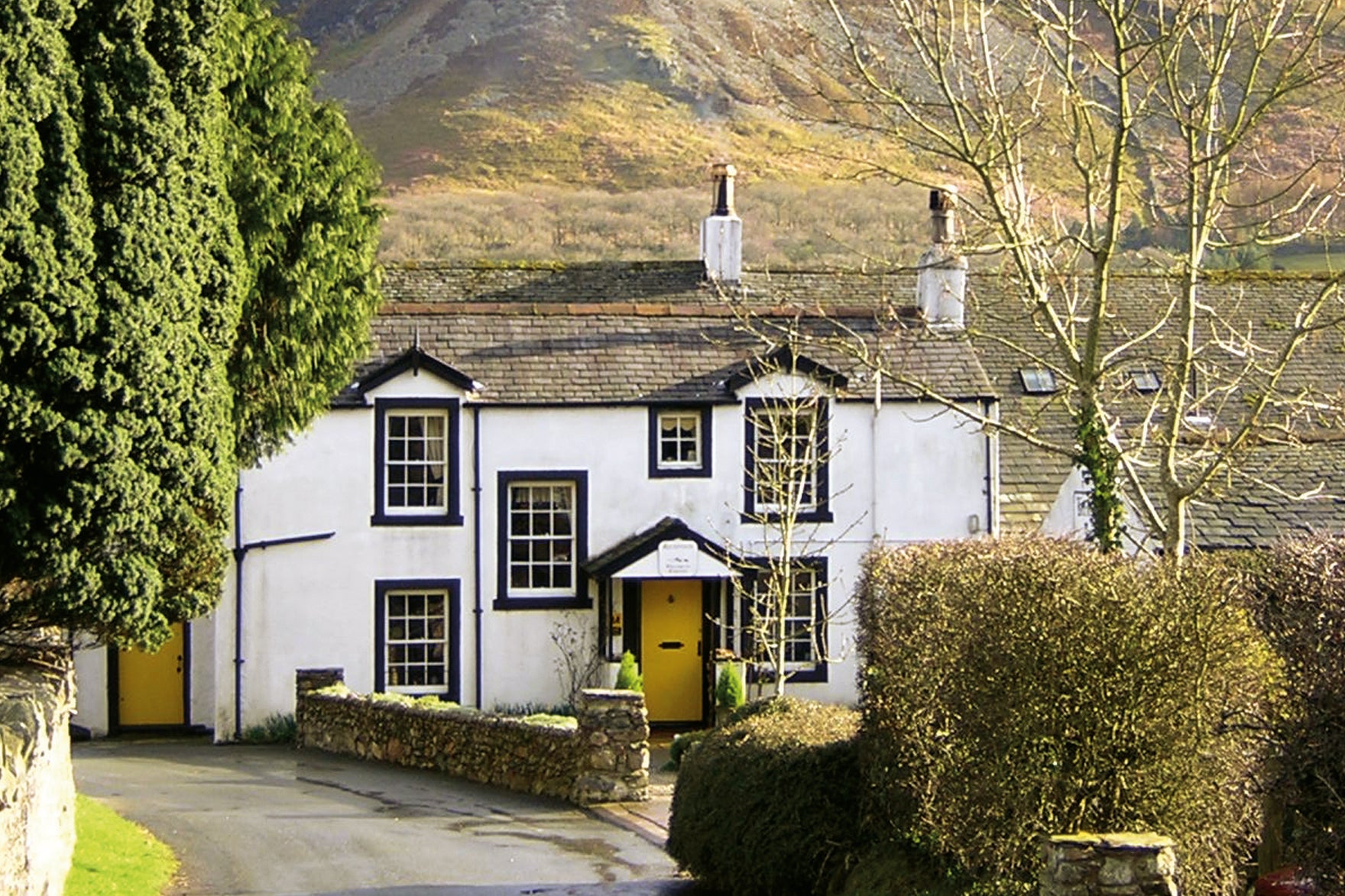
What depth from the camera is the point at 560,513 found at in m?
27.7

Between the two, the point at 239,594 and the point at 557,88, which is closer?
the point at 239,594

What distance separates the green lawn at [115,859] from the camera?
1496 centimetres

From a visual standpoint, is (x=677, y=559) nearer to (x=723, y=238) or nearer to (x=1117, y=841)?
(x=723, y=238)

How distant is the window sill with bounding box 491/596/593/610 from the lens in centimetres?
2741

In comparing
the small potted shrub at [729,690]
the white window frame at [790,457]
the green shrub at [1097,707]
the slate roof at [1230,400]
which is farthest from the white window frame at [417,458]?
the green shrub at [1097,707]

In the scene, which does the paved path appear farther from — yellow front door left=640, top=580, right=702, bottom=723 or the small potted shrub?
yellow front door left=640, top=580, right=702, bottom=723

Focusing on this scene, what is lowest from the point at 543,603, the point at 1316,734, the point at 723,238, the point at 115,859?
the point at 115,859

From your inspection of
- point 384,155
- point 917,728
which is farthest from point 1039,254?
point 384,155

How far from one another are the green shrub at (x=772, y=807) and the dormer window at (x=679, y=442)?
1226cm

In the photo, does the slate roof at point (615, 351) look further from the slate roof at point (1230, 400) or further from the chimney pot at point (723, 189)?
the chimney pot at point (723, 189)

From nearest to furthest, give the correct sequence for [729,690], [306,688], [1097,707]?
[1097,707] → [729,690] → [306,688]

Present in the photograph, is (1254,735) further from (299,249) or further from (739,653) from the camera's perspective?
(739,653)

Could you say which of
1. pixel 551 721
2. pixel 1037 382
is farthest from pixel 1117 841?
pixel 1037 382

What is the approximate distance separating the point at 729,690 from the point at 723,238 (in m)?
10.3
